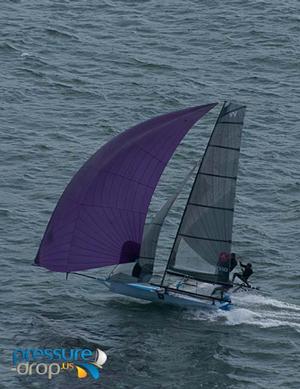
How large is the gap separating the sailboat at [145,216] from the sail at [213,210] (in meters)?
0.04

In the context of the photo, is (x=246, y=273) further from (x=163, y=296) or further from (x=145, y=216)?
(x=145, y=216)

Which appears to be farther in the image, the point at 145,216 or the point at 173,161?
the point at 173,161

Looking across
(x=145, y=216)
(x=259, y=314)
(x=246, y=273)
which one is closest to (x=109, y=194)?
(x=145, y=216)

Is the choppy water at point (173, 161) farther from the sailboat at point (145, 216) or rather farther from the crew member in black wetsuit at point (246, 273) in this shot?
the sailboat at point (145, 216)

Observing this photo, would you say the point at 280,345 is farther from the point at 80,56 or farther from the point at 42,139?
the point at 80,56

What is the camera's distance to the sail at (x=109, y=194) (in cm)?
4744

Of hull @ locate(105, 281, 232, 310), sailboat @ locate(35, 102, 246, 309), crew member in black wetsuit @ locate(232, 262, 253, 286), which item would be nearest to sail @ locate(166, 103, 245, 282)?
sailboat @ locate(35, 102, 246, 309)

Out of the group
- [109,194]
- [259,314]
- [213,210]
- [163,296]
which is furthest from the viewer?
[259,314]

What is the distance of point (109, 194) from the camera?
4794cm

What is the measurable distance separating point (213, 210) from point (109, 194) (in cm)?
462

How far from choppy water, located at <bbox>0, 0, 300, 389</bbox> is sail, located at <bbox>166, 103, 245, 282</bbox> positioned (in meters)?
2.08

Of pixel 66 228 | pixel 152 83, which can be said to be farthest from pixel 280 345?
pixel 152 83

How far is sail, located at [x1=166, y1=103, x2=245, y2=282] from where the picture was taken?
48.8 m

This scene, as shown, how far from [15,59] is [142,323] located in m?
35.4
